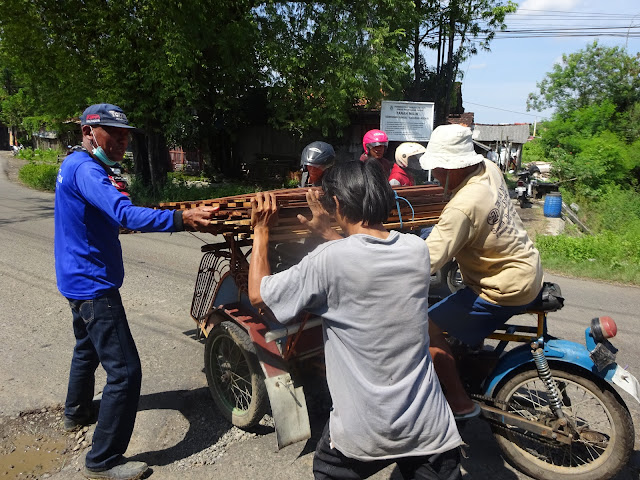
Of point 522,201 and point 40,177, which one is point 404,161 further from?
point 40,177

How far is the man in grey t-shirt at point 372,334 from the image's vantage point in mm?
1785

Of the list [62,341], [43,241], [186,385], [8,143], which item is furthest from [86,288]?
[8,143]

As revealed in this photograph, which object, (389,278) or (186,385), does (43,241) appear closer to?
(186,385)

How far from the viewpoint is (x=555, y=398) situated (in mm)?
2756

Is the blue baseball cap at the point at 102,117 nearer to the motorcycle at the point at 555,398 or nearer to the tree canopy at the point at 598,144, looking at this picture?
the motorcycle at the point at 555,398

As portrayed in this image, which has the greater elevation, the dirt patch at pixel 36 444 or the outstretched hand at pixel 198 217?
the outstretched hand at pixel 198 217

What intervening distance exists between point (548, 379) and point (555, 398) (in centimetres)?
11

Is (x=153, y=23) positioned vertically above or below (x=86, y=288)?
above

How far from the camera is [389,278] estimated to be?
178cm

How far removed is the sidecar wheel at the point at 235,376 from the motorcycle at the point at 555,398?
4.26 feet

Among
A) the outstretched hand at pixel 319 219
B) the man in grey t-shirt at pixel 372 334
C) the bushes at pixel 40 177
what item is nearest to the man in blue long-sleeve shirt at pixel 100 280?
the outstretched hand at pixel 319 219

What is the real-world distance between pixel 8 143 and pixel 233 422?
6786cm

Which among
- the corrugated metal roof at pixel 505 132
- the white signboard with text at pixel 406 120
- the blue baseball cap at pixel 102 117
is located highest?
the corrugated metal roof at pixel 505 132

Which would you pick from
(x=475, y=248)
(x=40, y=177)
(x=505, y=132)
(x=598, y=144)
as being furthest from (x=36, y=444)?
(x=505, y=132)
